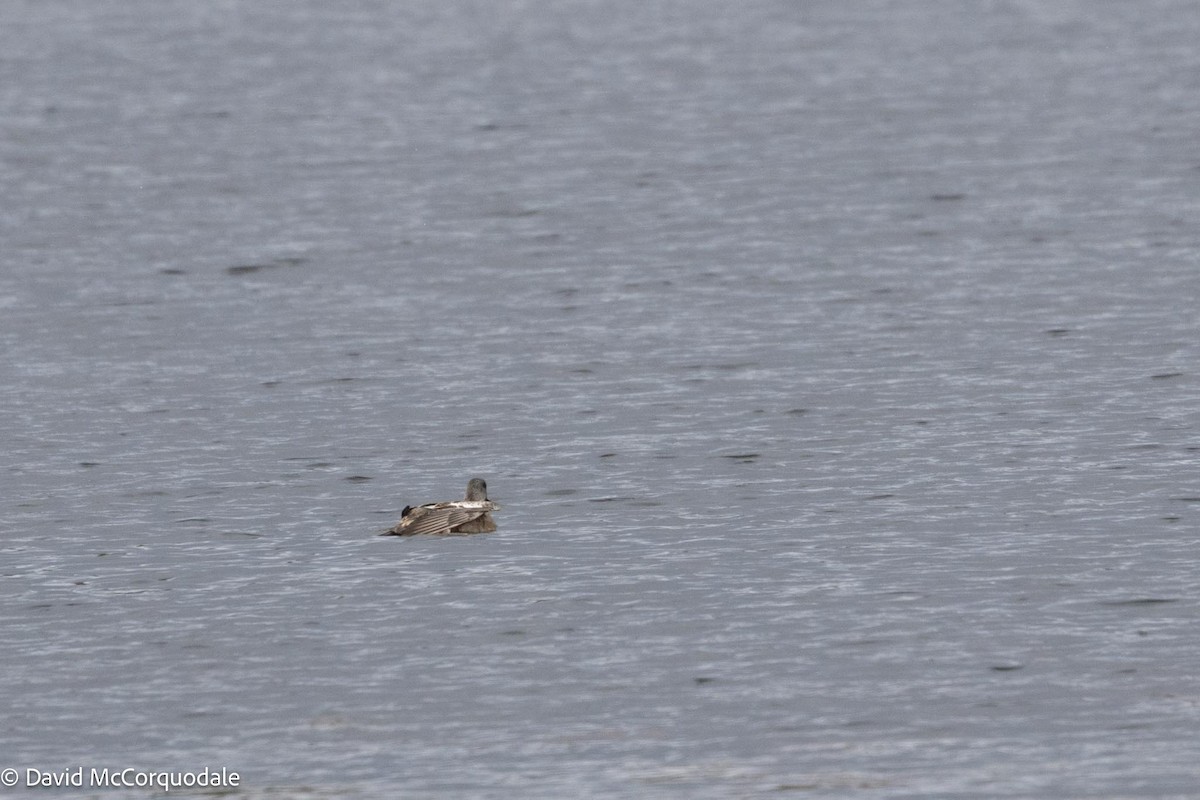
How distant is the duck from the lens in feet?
72.0

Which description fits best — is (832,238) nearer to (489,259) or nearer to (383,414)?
(489,259)

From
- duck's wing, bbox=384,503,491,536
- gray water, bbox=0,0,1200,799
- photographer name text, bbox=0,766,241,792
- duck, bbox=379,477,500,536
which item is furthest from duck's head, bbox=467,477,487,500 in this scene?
photographer name text, bbox=0,766,241,792

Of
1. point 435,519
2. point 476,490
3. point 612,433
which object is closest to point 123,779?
point 435,519

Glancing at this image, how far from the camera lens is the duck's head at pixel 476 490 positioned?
22.3m

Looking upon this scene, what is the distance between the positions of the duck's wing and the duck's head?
287 millimetres

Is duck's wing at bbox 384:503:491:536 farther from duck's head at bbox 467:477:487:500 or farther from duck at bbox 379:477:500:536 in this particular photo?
duck's head at bbox 467:477:487:500

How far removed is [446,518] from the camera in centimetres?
2195

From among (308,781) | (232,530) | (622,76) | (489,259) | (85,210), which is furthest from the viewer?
(622,76)

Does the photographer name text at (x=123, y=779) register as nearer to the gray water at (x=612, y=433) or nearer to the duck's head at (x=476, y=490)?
the gray water at (x=612, y=433)

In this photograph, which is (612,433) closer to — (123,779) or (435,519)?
(435,519)

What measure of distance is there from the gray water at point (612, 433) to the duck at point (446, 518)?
30cm

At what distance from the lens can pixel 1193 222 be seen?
3731cm

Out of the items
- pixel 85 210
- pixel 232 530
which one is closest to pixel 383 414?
pixel 232 530

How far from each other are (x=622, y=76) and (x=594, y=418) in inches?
1139
